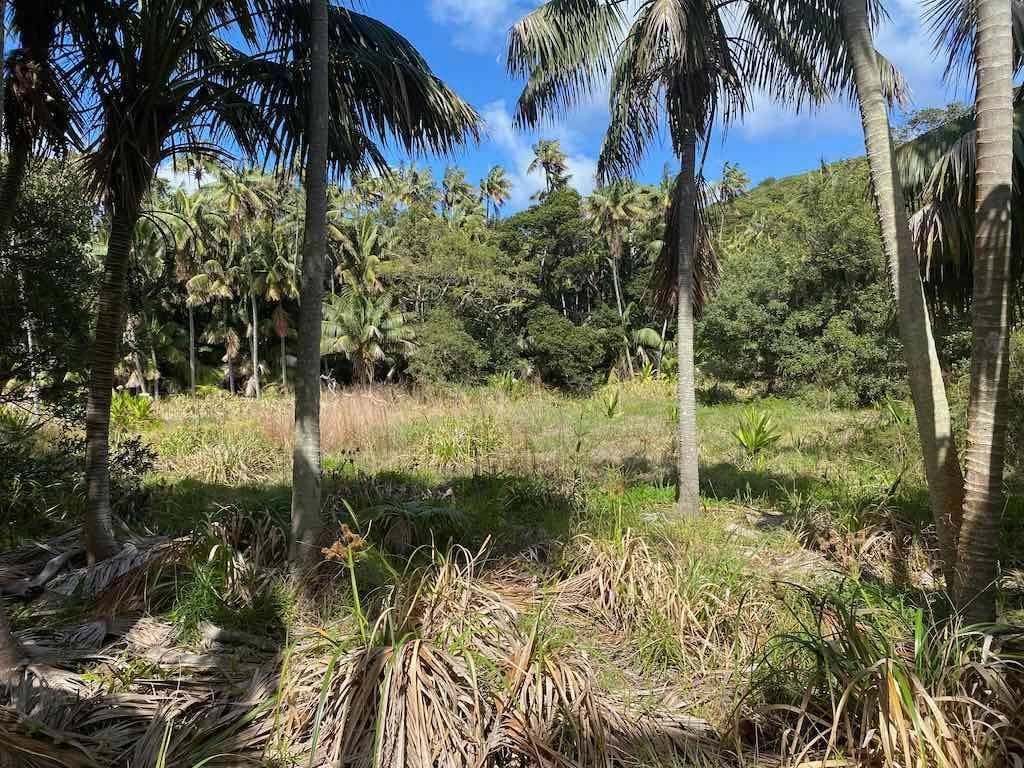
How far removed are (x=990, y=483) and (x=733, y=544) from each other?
7.62ft

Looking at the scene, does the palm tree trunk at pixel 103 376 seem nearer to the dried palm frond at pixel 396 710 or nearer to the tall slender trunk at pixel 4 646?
the tall slender trunk at pixel 4 646

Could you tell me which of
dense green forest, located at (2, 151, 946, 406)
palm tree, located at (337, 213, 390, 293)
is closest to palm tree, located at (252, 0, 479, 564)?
dense green forest, located at (2, 151, 946, 406)

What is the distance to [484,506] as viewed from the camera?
648 centimetres

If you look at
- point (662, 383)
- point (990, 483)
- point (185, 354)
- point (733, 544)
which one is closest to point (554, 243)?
point (662, 383)

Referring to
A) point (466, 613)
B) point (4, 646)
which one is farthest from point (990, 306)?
point (4, 646)

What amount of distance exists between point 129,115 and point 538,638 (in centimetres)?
415

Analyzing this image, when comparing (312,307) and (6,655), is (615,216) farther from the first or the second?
(6,655)

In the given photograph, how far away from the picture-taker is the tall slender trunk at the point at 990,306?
2.77 m

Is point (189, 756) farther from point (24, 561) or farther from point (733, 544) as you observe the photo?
point (733, 544)

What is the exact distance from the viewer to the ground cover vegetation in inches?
101

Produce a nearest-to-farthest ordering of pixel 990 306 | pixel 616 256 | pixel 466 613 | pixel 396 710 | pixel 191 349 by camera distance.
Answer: pixel 396 710 → pixel 990 306 → pixel 466 613 → pixel 616 256 → pixel 191 349

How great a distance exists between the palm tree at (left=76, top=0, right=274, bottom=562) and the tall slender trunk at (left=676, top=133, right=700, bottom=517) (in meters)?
4.34

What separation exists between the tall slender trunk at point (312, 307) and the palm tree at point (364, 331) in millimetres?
20209

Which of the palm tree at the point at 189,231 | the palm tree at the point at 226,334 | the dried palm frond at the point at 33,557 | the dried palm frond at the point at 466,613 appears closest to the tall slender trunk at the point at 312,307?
the dried palm frond at the point at 466,613
